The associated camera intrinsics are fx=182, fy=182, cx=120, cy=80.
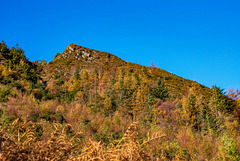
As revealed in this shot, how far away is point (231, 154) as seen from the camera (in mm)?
7328

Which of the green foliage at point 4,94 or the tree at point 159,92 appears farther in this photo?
the tree at point 159,92

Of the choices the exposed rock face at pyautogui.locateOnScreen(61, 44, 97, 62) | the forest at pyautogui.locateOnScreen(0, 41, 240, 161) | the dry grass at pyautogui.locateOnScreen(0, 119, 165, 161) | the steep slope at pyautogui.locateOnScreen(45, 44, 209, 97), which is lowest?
the dry grass at pyautogui.locateOnScreen(0, 119, 165, 161)

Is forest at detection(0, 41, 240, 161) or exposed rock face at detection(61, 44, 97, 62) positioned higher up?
exposed rock face at detection(61, 44, 97, 62)

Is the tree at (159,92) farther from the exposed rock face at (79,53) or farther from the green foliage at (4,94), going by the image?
the exposed rock face at (79,53)

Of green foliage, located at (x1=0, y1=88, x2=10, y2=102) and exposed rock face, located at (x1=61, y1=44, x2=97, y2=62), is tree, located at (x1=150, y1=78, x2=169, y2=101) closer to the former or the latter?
green foliage, located at (x1=0, y1=88, x2=10, y2=102)

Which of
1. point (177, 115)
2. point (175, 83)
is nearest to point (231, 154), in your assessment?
point (177, 115)

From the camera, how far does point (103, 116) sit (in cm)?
1803

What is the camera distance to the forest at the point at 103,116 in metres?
0.69

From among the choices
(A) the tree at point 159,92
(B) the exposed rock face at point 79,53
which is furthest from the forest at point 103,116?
(A) the tree at point 159,92

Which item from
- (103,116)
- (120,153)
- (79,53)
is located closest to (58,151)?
(120,153)

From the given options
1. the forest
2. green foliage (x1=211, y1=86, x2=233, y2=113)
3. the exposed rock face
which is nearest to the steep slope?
the exposed rock face

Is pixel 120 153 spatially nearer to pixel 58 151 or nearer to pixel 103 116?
pixel 58 151

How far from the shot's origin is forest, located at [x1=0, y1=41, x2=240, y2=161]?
69 cm

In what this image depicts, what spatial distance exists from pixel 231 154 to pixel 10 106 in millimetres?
11879
